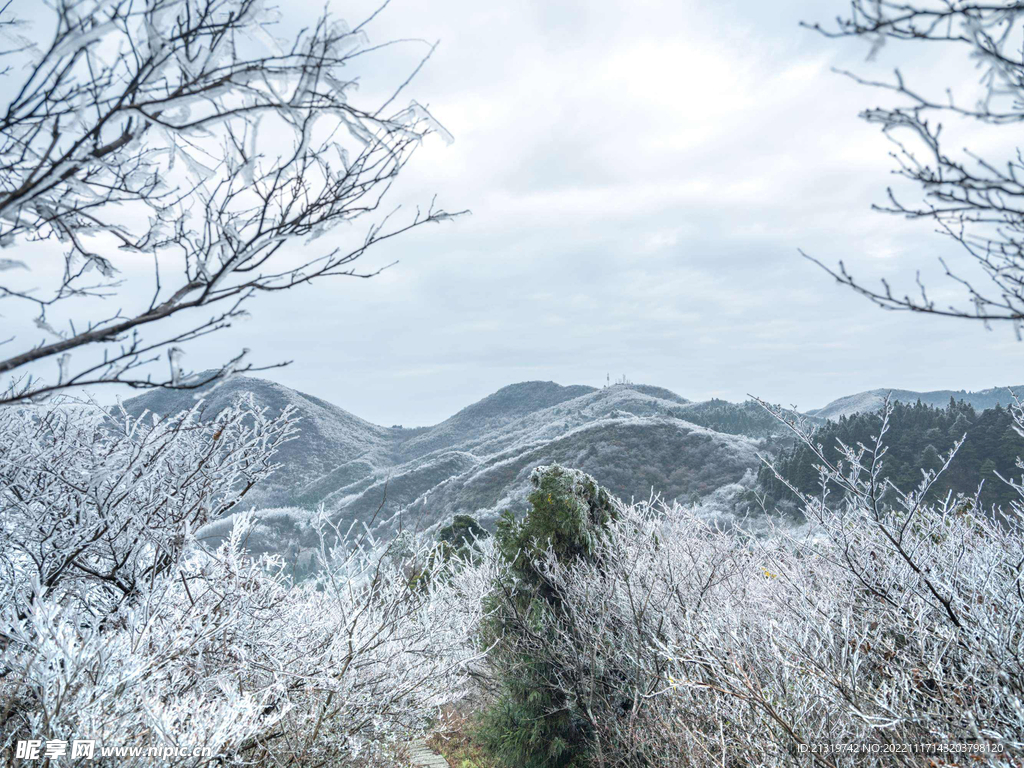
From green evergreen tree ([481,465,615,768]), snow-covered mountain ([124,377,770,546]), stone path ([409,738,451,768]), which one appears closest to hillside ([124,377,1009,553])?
snow-covered mountain ([124,377,770,546])

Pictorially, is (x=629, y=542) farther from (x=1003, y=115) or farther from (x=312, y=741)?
(x=1003, y=115)

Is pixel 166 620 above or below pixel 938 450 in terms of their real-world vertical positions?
above

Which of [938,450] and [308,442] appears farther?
[308,442]

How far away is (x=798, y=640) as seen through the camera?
418cm

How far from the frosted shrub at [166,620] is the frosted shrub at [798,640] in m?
2.19

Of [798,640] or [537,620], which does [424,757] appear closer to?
[537,620]

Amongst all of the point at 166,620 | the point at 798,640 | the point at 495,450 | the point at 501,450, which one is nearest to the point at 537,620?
Answer: the point at 798,640

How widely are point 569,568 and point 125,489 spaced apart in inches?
218

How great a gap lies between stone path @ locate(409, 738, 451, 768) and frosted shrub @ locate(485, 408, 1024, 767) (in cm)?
345

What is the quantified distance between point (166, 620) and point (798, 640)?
14.9ft

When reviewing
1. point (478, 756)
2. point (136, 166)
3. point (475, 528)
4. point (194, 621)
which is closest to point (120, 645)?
point (194, 621)

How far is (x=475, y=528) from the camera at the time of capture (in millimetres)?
20469

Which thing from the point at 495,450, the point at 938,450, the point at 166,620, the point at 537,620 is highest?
the point at 166,620

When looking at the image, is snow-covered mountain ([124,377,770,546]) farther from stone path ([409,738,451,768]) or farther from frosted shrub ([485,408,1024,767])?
frosted shrub ([485,408,1024,767])
